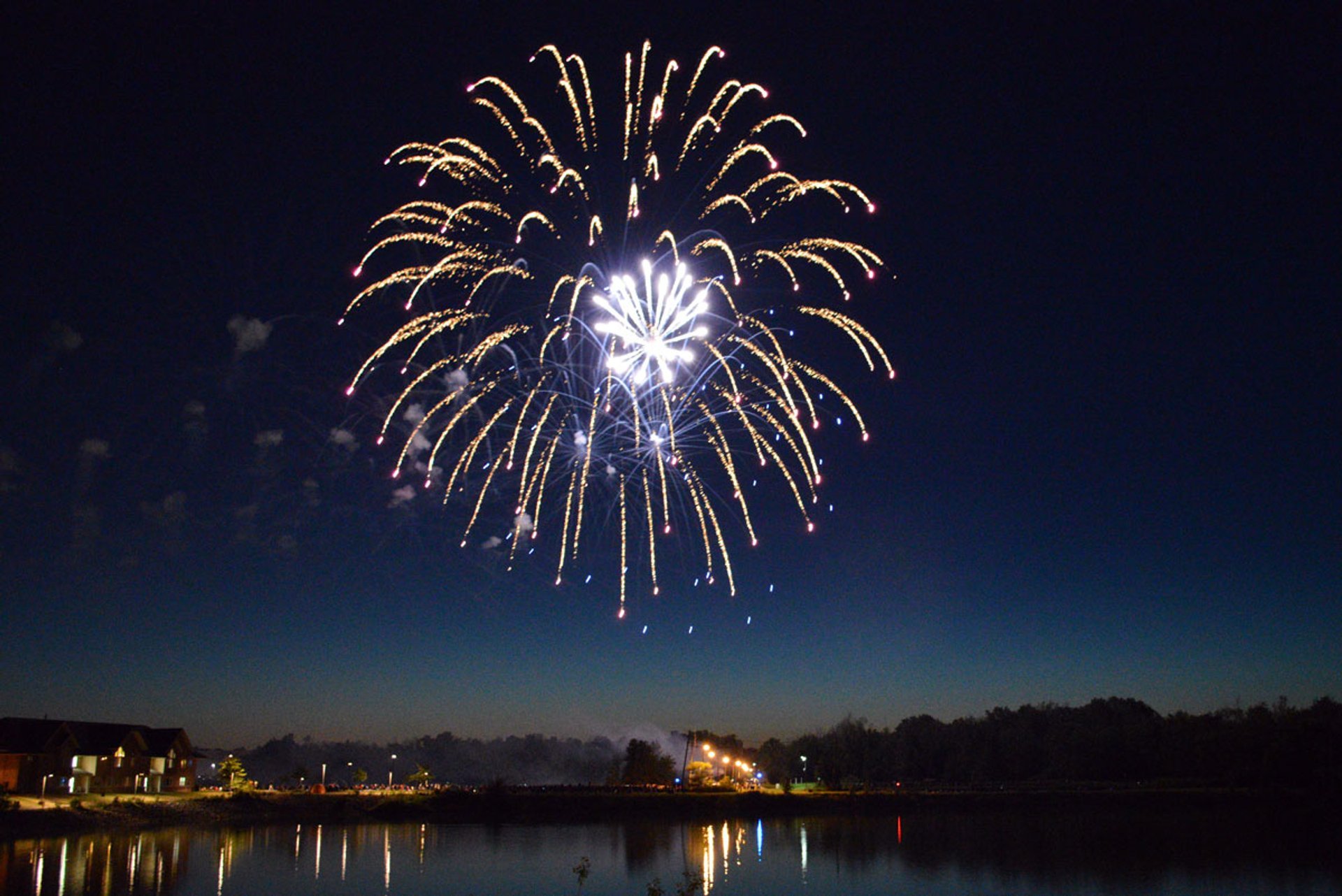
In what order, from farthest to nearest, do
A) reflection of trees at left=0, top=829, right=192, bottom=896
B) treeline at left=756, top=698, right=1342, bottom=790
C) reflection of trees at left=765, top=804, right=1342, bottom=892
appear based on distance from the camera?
treeline at left=756, top=698, right=1342, bottom=790 → reflection of trees at left=765, top=804, right=1342, bottom=892 → reflection of trees at left=0, top=829, right=192, bottom=896

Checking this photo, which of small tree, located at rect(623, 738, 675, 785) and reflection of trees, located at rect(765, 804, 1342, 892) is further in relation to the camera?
small tree, located at rect(623, 738, 675, 785)

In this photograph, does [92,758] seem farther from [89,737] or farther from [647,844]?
[647,844]

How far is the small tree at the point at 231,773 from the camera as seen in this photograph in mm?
75750

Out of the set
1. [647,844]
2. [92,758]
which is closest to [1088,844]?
[647,844]

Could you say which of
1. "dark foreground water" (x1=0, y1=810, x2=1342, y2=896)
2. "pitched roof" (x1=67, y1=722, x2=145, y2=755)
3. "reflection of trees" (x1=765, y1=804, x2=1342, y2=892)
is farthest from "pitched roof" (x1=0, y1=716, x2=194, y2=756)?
"reflection of trees" (x1=765, y1=804, x2=1342, y2=892)

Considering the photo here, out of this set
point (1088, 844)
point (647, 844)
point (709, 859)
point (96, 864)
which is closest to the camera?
point (96, 864)

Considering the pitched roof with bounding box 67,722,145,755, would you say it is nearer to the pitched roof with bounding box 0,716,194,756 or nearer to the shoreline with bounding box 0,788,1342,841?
the pitched roof with bounding box 0,716,194,756

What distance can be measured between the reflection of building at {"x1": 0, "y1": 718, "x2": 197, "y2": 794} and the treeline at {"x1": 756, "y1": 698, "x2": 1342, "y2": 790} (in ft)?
153

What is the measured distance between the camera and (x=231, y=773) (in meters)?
77.1

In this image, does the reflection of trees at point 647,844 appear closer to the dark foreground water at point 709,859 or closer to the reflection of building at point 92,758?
the dark foreground water at point 709,859

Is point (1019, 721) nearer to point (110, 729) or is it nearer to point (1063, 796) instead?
point (1063, 796)

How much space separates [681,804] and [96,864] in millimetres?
39222

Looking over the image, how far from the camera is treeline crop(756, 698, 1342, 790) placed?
235 feet

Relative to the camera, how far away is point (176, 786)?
235ft
